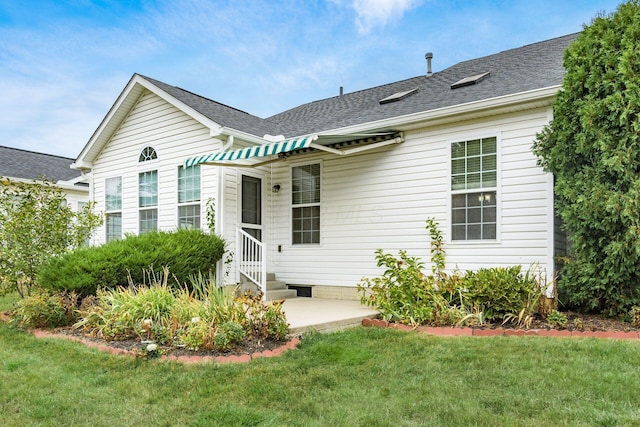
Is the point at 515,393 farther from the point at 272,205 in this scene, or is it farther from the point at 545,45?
the point at 545,45

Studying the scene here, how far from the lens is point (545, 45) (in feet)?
29.9

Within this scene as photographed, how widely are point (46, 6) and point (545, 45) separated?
11.1m

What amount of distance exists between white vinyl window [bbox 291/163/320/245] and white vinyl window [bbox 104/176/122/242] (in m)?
4.42

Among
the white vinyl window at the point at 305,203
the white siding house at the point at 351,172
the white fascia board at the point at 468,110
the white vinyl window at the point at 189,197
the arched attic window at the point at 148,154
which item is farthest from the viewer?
the arched attic window at the point at 148,154

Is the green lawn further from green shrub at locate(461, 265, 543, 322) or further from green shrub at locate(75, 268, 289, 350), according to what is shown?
green shrub at locate(461, 265, 543, 322)

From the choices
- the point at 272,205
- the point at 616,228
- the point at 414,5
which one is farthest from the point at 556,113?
the point at 414,5

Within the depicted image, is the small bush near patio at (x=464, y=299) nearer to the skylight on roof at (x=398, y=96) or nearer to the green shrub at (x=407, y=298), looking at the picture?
the green shrub at (x=407, y=298)

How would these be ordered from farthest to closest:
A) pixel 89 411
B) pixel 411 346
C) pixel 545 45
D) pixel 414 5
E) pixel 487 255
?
pixel 414 5 < pixel 545 45 < pixel 487 255 < pixel 411 346 < pixel 89 411

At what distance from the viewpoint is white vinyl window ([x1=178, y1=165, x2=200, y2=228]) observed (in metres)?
8.98

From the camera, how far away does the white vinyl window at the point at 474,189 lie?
6.85 meters

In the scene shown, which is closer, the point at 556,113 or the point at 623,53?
the point at 623,53

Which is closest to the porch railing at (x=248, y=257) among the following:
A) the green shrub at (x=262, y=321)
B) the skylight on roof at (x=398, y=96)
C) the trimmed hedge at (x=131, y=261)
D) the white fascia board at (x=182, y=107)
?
the trimmed hedge at (x=131, y=261)

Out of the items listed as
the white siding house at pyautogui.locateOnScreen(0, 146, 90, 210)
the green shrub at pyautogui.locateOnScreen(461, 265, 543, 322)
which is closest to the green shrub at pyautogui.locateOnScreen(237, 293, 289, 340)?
the green shrub at pyautogui.locateOnScreen(461, 265, 543, 322)

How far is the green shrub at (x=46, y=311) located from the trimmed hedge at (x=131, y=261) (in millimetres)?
231
